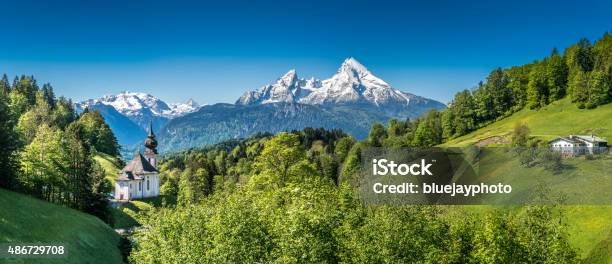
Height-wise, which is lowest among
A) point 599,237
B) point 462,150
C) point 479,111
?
point 599,237

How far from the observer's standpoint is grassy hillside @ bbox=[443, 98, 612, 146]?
139125 millimetres

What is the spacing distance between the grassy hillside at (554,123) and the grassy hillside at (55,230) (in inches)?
4429

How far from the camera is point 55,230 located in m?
57.2

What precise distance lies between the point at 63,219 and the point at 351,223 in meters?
37.2

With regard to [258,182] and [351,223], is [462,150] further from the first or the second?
[351,223]

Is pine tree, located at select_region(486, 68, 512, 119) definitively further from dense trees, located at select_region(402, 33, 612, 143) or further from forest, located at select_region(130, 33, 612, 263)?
forest, located at select_region(130, 33, 612, 263)

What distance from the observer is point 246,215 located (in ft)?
156

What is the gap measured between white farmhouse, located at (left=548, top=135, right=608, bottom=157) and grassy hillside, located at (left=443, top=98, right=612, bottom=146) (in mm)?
7360

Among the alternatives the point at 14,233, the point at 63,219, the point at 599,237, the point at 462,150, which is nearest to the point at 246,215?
the point at 14,233

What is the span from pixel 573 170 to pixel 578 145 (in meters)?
24.9

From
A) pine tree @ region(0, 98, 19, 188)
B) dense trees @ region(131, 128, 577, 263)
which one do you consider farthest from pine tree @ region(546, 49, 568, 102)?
pine tree @ region(0, 98, 19, 188)

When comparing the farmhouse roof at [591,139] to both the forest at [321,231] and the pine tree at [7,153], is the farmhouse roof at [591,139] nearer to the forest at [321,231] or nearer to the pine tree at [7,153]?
the forest at [321,231]

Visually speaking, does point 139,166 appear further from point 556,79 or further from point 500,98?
point 556,79

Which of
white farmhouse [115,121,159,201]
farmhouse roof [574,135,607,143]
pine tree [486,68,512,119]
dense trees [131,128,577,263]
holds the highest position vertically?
pine tree [486,68,512,119]
